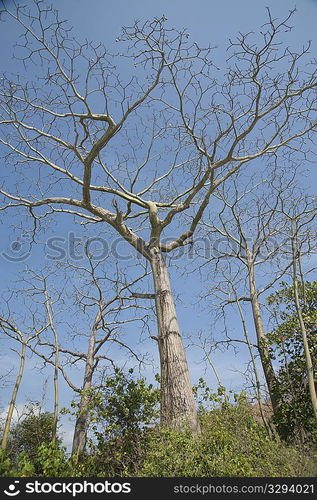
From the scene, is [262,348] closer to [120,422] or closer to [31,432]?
[120,422]

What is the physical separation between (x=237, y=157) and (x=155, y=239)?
261 cm

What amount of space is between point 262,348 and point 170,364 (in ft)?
11.0

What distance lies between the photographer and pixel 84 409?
8.29 metres

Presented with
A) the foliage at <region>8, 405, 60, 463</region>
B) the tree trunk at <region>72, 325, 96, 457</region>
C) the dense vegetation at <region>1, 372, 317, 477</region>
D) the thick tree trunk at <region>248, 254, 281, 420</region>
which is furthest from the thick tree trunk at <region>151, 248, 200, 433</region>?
the foliage at <region>8, 405, 60, 463</region>

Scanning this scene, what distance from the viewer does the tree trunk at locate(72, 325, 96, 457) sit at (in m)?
8.23

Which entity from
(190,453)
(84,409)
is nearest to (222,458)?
(190,453)

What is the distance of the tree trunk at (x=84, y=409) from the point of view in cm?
823

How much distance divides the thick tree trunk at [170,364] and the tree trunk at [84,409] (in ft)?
6.56

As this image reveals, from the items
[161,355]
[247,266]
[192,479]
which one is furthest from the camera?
[247,266]

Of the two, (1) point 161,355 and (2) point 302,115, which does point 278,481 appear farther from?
(2) point 302,115

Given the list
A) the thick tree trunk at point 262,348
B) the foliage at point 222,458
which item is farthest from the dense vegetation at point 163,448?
the thick tree trunk at point 262,348

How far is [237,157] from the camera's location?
871 cm

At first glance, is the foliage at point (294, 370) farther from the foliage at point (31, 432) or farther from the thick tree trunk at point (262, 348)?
the foliage at point (31, 432)

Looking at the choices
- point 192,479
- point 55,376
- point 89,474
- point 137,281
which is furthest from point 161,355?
point 137,281
